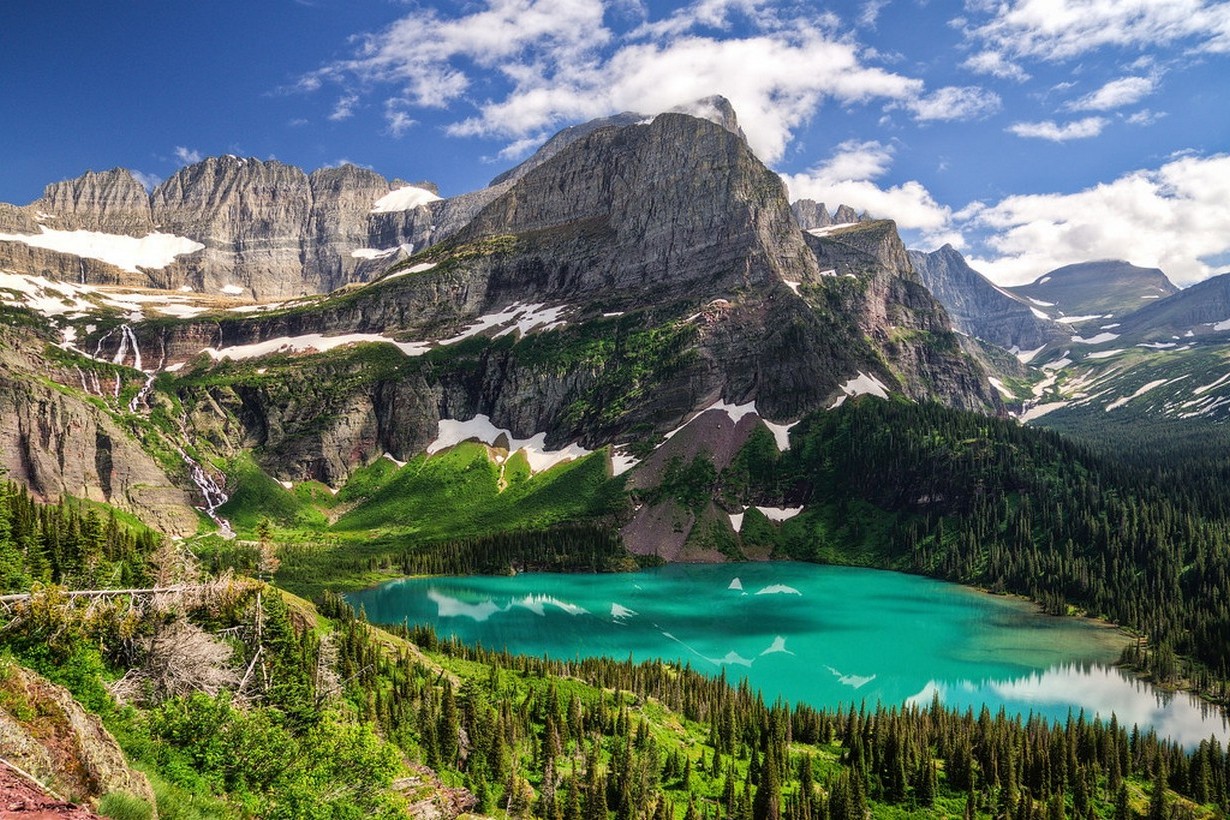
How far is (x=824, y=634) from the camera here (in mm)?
99188

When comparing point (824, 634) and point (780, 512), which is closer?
point (824, 634)

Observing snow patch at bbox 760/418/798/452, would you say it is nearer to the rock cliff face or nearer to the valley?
the valley

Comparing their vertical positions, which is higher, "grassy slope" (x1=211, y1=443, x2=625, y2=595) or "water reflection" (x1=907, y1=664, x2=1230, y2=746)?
"grassy slope" (x1=211, y1=443, x2=625, y2=595)

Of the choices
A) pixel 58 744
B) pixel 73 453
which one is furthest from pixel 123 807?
pixel 73 453

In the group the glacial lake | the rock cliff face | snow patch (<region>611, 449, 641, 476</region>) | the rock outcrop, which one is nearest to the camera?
the rock outcrop

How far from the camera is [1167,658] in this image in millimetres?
85875

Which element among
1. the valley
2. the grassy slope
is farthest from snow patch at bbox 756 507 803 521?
the grassy slope

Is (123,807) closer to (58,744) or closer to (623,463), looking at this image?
(58,744)

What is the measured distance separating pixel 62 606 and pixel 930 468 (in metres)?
171

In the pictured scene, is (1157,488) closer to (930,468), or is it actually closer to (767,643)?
(930,468)

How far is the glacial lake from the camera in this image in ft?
251

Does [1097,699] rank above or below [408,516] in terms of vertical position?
below

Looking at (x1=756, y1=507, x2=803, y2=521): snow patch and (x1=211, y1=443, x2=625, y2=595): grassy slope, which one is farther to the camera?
(x1=756, y1=507, x2=803, y2=521): snow patch

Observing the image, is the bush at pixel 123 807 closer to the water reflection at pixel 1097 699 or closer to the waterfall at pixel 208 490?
the water reflection at pixel 1097 699
